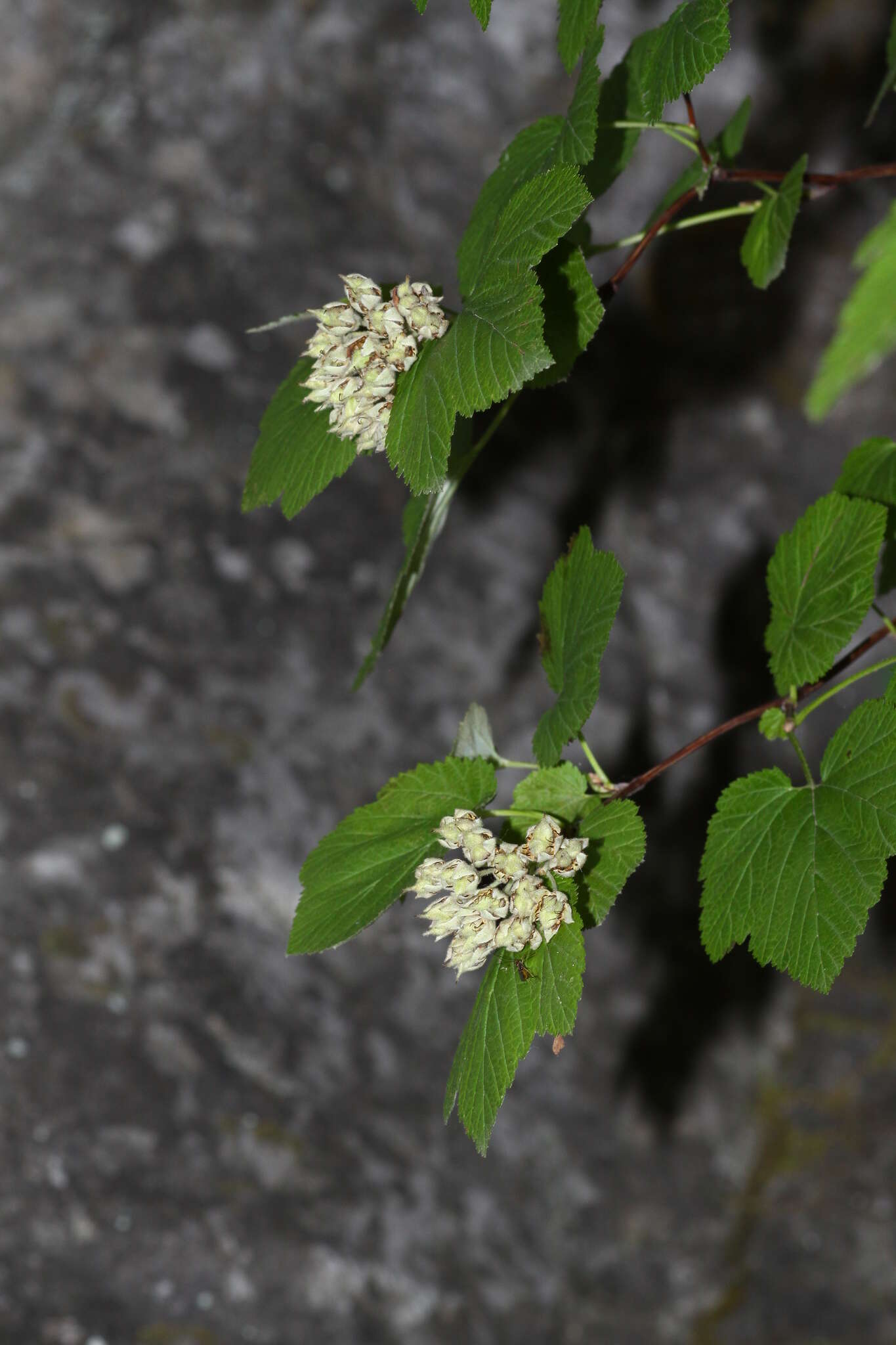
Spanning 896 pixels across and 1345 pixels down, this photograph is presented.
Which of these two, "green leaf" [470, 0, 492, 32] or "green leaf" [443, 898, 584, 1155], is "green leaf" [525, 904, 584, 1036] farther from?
"green leaf" [470, 0, 492, 32]

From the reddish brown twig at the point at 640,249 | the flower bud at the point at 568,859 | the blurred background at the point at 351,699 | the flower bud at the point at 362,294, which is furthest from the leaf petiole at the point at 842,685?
the blurred background at the point at 351,699

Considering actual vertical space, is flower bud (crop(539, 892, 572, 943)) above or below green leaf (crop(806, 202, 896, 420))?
above

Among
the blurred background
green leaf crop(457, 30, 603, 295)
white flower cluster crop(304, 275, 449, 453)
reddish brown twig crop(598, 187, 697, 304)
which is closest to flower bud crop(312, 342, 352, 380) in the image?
white flower cluster crop(304, 275, 449, 453)

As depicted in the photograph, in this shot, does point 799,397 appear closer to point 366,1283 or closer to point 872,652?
point 872,652

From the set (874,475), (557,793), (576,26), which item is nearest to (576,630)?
(557,793)

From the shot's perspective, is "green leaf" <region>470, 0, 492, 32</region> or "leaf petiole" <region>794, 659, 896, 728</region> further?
"leaf petiole" <region>794, 659, 896, 728</region>

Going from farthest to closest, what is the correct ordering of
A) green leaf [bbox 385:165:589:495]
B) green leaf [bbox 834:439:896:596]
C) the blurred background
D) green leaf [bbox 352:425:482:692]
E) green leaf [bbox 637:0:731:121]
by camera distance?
the blurred background → green leaf [bbox 834:439:896:596] → green leaf [bbox 352:425:482:692] → green leaf [bbox 637:0:731:121] → green leaf [bbox 385:165:589:495]

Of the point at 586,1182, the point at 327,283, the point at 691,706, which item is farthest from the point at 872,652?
the point at 327,283
